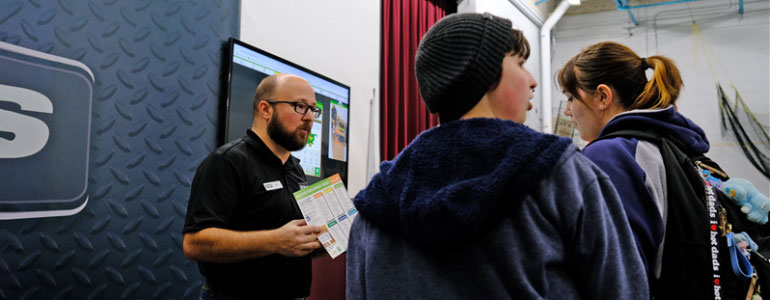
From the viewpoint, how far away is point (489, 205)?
68 centimetres

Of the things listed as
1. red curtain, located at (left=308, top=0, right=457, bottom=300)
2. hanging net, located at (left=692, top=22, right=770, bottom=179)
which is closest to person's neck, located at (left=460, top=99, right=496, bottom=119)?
red curtain, located at (left=308, top=0, right=457, bottom=300)

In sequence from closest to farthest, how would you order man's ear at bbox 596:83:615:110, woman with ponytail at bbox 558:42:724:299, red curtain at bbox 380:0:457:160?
woman with ponytail at bbox 558:42:724:299 → man's ear at bbox 596:83:615:110 → red curtain at bbox 380:0:457:160

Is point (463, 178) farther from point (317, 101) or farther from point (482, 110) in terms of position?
point (317, 101)

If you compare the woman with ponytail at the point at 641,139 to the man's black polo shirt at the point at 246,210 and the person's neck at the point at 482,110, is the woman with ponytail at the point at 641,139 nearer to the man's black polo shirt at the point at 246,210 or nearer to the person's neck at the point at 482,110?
the person's neck at the point at 482,110

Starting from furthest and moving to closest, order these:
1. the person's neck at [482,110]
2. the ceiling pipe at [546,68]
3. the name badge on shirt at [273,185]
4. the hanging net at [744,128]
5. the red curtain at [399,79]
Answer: the ceiling pipe at [546,68] → the hanging net at [744,128] → the red curtain at [399,79] → the name badge on shirt at [273,185] → the person's neck at [482,110]

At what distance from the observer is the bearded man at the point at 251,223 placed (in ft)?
5.09

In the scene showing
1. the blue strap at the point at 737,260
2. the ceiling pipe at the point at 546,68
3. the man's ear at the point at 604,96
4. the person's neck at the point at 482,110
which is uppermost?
the ceiling pipe at the point at 546,68

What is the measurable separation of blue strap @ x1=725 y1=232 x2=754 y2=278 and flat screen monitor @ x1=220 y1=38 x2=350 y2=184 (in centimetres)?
195

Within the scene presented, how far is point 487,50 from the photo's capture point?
0.78 metres

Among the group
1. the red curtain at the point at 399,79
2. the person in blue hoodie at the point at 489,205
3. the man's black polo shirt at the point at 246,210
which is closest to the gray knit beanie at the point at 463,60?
the person in blue hoodie at the point at 489,205

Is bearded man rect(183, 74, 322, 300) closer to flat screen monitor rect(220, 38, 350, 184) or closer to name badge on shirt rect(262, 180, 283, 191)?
name badge on shirt rect(262, 180, 283, 191)

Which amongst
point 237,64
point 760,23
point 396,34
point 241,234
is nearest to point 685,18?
point 760,23

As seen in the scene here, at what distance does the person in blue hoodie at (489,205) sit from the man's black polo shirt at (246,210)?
931 mm

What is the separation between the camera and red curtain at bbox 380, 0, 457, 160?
145 inches
